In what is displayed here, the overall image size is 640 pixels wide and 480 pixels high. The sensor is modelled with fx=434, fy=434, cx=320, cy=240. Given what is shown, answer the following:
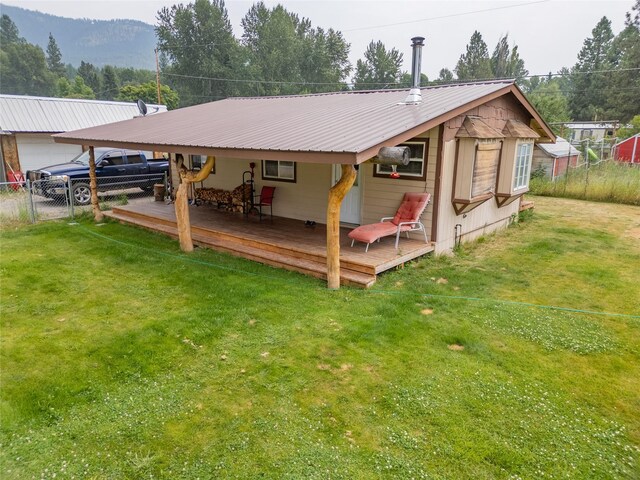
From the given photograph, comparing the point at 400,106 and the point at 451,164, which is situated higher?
the point at 400,106

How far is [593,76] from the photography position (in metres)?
43.8

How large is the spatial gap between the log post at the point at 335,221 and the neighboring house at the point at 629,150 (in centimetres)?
2326

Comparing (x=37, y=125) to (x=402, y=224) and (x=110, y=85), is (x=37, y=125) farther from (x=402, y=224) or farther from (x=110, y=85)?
(x=110, y=85)

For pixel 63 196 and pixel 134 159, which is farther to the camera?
pixel 134 159

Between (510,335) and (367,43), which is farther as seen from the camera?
(367,43)

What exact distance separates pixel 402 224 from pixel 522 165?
3.89m

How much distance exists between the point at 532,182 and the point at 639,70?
30131 millimetres

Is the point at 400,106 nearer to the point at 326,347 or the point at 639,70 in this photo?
the point at 326,347

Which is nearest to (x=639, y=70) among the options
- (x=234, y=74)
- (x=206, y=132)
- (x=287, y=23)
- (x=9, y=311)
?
(x=287, y=23)

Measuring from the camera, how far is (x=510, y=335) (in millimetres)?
4777

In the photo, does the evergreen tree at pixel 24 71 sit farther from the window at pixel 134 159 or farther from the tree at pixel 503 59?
the window at pixel 134 159

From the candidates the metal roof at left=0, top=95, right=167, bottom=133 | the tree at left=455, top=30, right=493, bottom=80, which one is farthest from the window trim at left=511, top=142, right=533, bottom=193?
the tree at left=455, top=30, right=493, bottom=80

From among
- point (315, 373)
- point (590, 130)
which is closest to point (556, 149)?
point (315, 373)

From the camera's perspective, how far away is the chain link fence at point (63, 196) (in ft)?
34.1
